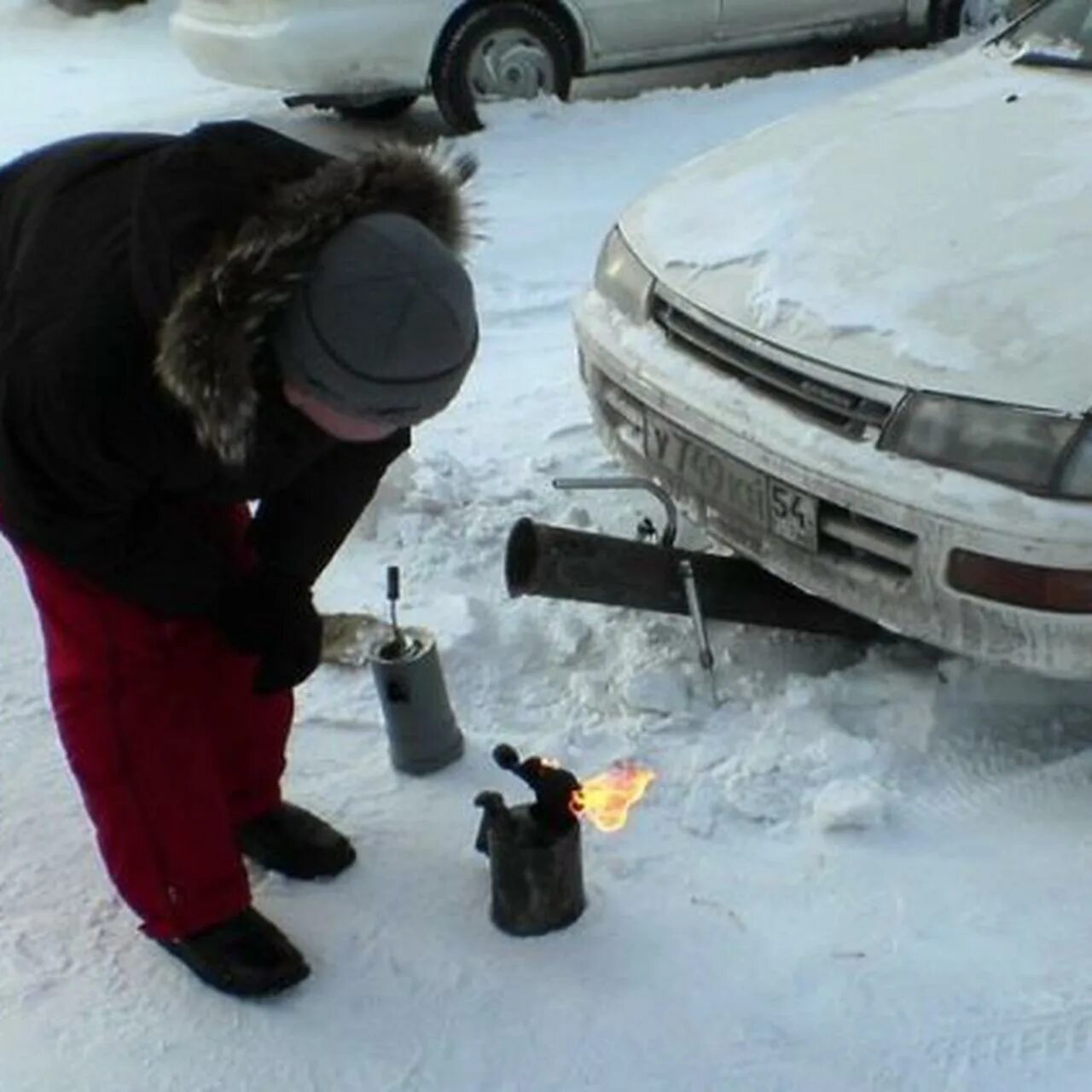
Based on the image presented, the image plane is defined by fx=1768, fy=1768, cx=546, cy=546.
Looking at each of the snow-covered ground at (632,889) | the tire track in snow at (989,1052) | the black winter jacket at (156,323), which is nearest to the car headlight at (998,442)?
the snow-covered ground at (632,889)

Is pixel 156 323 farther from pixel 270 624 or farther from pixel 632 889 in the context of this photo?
pixel 632 889

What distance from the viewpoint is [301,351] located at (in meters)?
2.28

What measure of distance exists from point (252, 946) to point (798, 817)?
1003mm

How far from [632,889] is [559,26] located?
6190 millimetres

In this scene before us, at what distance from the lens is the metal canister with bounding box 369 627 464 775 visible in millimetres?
3295

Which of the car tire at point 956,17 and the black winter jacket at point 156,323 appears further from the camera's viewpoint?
the car tire at point 956,17

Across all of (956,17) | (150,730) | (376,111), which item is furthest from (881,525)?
(956,17)

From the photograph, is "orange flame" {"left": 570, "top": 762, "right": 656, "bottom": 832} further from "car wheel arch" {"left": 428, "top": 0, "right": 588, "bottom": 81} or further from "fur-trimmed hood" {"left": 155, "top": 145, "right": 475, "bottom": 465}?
"car wheel arch" {"left": 428, "top": 0, "right": 588, "bottom": 81}

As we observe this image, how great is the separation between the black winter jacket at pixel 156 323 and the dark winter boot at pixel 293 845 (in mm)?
646

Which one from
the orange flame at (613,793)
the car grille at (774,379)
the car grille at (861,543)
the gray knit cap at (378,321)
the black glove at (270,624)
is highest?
the gray knit cap at (378,321)

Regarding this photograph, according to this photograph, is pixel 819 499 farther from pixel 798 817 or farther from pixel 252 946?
pixel 252 946

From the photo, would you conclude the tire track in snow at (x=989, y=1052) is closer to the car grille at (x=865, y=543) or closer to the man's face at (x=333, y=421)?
the car grille at (x=865, y=543)

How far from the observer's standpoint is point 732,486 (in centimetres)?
345

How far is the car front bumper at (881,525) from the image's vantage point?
9.86 ft
